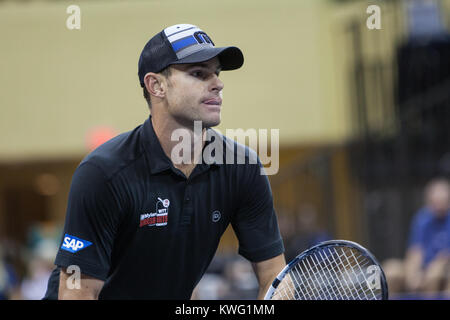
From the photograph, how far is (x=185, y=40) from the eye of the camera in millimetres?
2859

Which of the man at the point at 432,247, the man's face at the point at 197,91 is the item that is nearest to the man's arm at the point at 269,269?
the man's face at the point at 197,91

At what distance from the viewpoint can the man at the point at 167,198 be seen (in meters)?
2.76

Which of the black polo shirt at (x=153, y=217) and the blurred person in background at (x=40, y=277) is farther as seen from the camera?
the blurred person in background at (x=40, y=277)

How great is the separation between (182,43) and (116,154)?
49 centimetres

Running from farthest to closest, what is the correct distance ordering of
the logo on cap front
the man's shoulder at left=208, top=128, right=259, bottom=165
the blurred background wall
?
1. the blurred background wall
2. the man's shoulder at left=208, top=128, right=259, bottom=165
3. the logo on cap front

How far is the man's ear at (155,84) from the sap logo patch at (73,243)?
636mm

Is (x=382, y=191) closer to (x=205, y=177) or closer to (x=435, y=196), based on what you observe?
(x=435, y=196)

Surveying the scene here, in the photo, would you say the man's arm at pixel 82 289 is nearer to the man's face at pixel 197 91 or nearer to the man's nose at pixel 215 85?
the man's face at pixel 197 91

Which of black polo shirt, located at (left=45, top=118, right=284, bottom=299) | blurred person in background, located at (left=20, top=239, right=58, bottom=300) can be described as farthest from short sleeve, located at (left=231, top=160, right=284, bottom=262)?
A: blurred person in background, located at (left=20, top=239, right=58, bottom=300)

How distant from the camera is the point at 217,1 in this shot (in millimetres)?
11930

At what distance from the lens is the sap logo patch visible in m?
2.75

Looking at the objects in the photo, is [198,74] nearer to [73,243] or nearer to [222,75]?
[73,243]

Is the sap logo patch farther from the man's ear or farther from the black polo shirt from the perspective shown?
the man's ear
